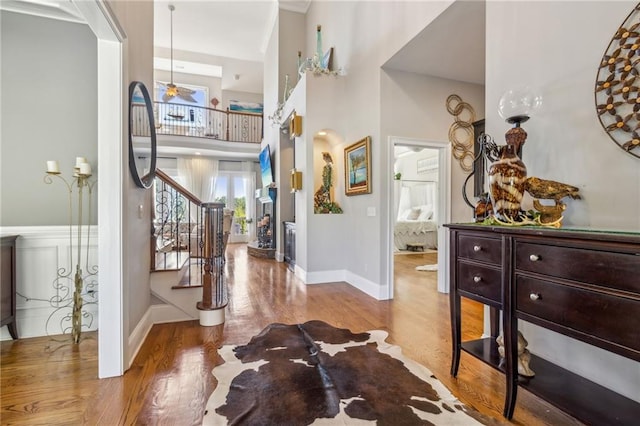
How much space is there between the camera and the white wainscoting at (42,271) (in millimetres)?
2564

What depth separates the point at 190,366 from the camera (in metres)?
2.11

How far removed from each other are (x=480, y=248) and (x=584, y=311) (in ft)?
1.85

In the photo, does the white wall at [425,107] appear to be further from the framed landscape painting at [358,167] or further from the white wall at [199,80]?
the white wall at [199,80]

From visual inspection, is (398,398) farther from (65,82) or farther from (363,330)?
(65,82)

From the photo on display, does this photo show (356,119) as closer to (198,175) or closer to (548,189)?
(548,189)

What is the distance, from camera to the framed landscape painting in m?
4.01

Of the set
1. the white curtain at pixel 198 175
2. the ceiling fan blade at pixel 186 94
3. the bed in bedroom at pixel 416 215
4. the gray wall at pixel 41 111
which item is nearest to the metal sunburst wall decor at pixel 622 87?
the gray wall at pixel 41 111

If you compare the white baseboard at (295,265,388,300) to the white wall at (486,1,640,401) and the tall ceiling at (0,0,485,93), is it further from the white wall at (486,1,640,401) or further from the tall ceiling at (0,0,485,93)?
the tall ceiling at (0,0,485,93)

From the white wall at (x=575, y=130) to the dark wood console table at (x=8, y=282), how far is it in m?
4.00

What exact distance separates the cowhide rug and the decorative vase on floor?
1157 mm

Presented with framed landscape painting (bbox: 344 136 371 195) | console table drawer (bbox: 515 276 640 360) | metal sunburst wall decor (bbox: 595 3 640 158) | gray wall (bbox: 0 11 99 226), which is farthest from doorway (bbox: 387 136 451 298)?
gray wall (bbox: 0 11 99 226)

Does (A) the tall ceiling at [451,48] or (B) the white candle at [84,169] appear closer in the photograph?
(B) the white candle at [84,169]

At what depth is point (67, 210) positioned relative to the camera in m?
2.75

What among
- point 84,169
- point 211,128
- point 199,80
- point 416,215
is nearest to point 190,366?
point 84,169
